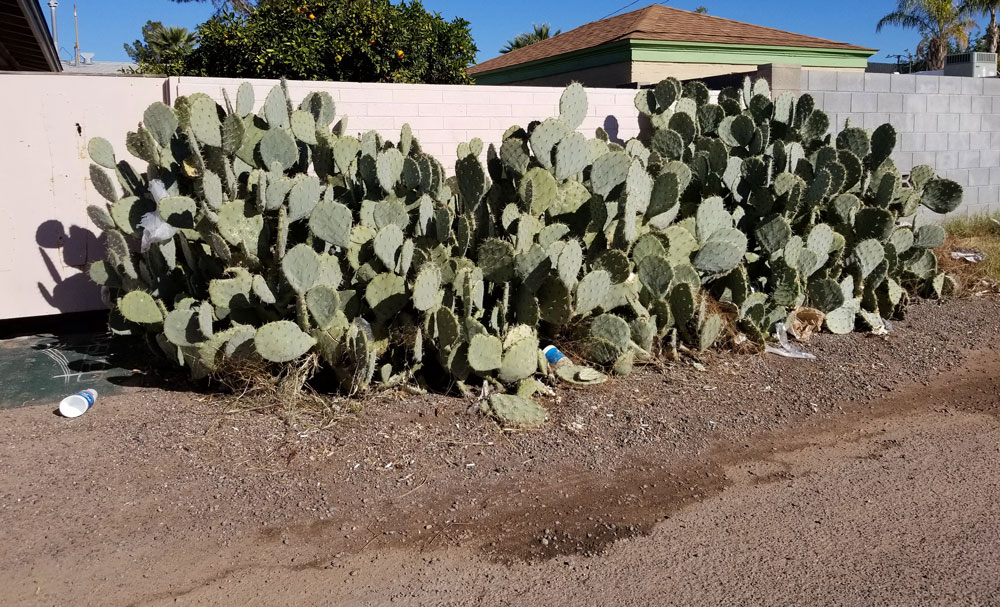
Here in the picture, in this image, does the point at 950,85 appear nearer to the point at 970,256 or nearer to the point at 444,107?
the point at 970,256

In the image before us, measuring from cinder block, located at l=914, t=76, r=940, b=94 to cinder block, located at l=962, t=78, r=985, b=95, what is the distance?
0.55 metres

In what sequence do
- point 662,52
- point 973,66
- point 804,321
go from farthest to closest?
point 662,52 → point 973,66 → point 804,321

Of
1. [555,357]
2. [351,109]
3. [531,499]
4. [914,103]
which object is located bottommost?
[531,499]

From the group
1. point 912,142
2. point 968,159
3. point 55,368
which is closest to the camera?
point 55,368

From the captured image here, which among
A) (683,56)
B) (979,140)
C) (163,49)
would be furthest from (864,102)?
(163,49)

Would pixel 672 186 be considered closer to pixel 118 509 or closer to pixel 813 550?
pixel 813 550

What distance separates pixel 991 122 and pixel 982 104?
0.31 meters

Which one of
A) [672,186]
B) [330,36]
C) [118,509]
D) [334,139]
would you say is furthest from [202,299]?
[330,36]

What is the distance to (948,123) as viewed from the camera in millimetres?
10719

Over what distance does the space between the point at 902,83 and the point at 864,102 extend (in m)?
0.71

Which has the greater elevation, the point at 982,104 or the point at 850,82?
the point at 850,82

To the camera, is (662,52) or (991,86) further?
(662,52)

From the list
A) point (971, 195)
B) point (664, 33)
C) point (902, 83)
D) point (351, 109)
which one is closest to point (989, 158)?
point (971, 195)

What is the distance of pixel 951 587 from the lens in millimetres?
3410
